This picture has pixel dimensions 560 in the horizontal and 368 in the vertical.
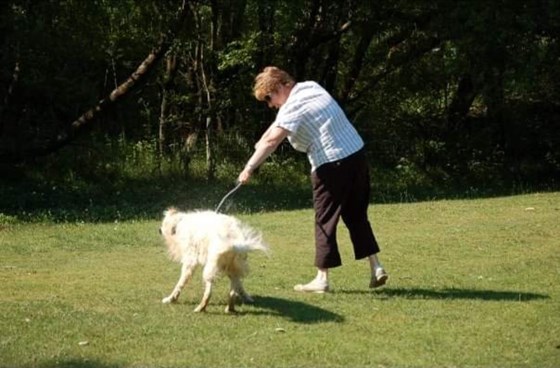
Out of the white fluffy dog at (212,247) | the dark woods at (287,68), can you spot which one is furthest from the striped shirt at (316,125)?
the dark woods at (287,68)

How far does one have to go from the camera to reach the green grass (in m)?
6.34

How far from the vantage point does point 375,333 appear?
6.96 meters

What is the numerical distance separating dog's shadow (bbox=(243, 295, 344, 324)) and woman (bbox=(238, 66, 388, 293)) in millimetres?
571

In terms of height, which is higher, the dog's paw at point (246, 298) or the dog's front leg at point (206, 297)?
the dog's front leg at point (206, 297)

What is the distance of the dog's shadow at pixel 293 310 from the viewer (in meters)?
7.44

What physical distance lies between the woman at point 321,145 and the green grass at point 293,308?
2.05 ft

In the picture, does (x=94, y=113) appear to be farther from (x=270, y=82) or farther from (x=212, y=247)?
(x=212, y=247)

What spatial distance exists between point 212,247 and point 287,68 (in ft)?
50.2

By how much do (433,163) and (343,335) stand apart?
653 inches

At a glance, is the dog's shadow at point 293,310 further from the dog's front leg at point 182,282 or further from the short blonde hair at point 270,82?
the short blonde hair at point 270,82

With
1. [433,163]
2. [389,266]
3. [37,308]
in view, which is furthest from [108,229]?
[433,163]

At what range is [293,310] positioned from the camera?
25.5 feet

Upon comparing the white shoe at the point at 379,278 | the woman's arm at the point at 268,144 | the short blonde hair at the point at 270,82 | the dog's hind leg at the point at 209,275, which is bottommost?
the white shoe at the point at 379,278

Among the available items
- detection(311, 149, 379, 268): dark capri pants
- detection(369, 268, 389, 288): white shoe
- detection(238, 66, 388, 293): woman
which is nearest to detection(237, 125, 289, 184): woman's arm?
detection(238, 66, 388, 293): woman
